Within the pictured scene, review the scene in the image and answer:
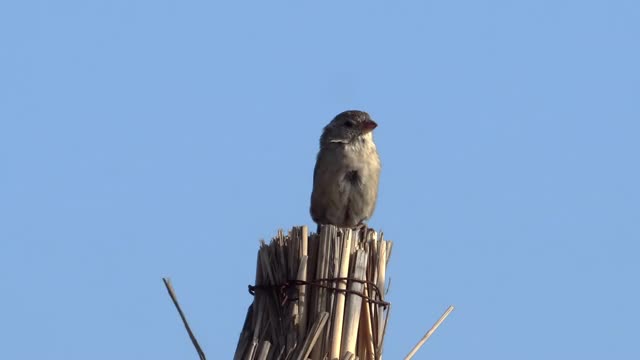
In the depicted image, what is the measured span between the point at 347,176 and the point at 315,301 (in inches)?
157

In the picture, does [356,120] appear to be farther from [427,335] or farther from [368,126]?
[427,335]

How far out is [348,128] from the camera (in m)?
9.82

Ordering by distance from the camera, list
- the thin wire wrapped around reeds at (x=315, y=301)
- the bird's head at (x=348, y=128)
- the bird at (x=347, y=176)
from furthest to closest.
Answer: the bird's head at (x=348, y=128), the bird at (x=347, y=176), the thin wire wrapped around reeds at (x=315, y=301)

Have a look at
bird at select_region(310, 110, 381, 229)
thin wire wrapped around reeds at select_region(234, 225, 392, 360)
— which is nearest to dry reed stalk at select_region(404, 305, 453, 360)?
thin wire wrapped around reeds at select_region(234, 225, 392, 360)

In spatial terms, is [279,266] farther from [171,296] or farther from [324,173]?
[324,173]

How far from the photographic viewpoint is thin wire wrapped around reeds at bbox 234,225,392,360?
17.7 ft

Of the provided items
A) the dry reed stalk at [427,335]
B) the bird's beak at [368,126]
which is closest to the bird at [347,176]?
the bird's beak at [368,126]

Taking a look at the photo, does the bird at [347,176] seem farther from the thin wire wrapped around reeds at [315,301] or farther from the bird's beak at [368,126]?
the thin wire wrapped around reeds at [315,301]

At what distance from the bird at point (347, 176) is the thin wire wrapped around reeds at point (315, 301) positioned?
12.0 ft

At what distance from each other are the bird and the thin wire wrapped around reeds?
3.67m

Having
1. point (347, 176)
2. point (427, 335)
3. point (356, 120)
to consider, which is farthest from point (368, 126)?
point (427, 335)

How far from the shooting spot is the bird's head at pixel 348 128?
384 inches

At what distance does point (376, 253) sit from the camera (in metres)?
5.75

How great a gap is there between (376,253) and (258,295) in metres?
0.68
